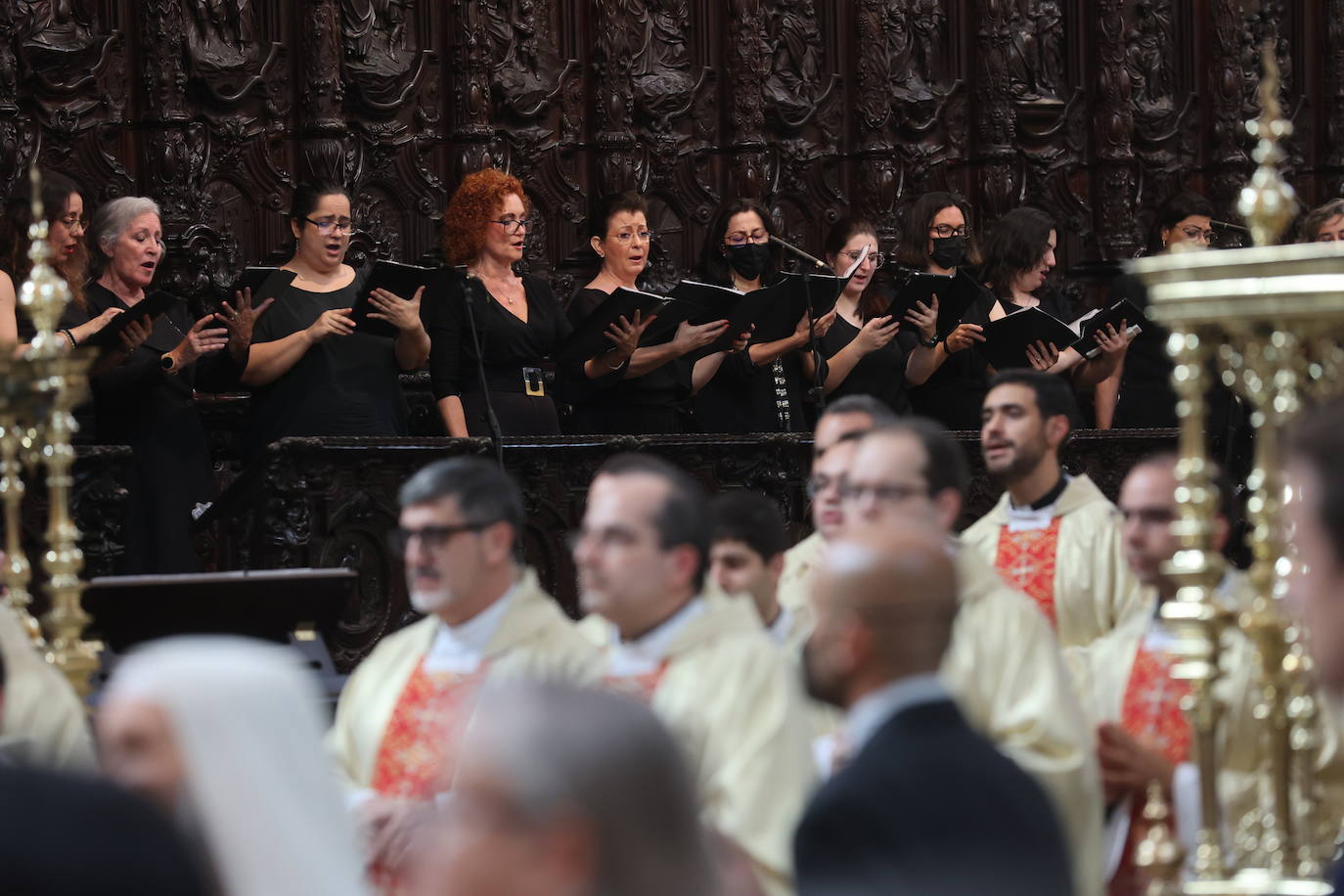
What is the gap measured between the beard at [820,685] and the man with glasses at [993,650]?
736 millimetres

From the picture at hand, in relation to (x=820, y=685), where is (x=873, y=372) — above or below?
above

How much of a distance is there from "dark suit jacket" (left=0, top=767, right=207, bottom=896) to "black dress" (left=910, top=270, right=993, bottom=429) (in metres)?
8.15

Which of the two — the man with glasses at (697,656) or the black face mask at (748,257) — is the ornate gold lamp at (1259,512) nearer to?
the man with glasses at (697,656)

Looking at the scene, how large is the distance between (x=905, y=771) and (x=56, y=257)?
533cm

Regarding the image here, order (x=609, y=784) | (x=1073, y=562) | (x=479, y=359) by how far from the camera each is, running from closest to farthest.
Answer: (x=609, y=784) < (x=1073, y=562) < (x=479, y=359)

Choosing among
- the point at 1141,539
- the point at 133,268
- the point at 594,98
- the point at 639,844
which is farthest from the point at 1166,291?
the point at 594,98

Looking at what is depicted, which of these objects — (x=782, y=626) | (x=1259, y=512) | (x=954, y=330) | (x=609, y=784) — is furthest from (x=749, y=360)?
(x=609, y=784)

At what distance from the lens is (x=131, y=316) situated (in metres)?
7.13

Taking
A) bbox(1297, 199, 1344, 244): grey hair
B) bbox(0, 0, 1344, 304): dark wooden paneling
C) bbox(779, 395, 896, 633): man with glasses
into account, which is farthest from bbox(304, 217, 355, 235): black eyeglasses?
bbox(1297, 199, 1344, 244): grey hair

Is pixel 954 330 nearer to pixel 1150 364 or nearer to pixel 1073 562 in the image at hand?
pixel 1150 364

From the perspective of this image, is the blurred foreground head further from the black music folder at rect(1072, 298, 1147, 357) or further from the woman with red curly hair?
the black music folder at rect(1072, 298, 1147, 357)

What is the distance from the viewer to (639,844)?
6.29 ft

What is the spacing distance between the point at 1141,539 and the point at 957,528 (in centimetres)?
436

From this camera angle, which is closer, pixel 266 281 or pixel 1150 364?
pixel 266 281
